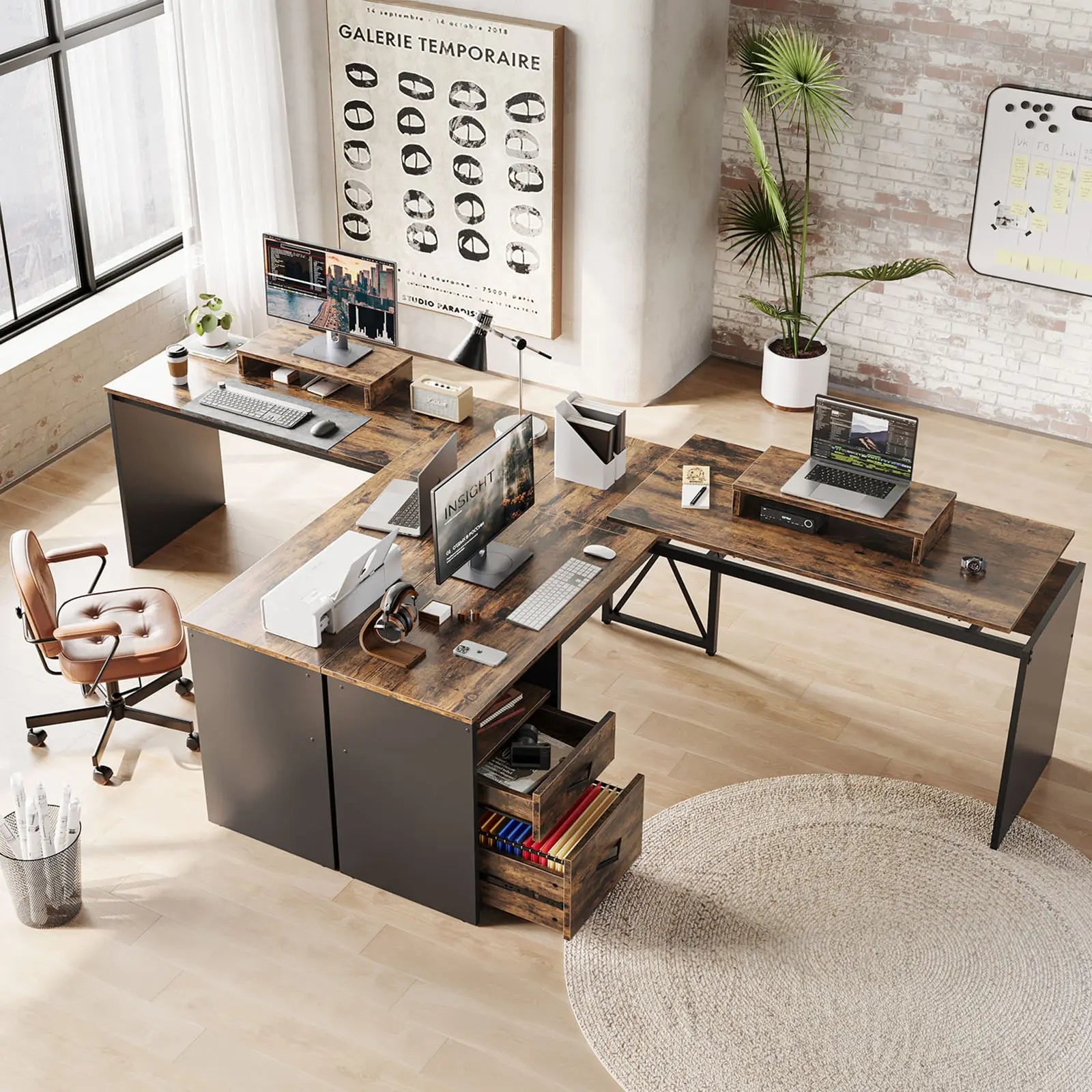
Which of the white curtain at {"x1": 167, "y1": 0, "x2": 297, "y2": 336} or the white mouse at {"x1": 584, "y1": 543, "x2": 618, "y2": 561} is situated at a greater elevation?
the white curtain at {"x1": 167, "y1": 0, "x2": 297, "y2": 336}

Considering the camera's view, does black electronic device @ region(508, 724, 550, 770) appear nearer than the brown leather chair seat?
Yes

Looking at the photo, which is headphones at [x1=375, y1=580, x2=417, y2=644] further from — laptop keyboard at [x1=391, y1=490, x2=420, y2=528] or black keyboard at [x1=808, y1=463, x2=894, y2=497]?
black keyboard at [x1=808, y1=463, x2=894, y2=497]

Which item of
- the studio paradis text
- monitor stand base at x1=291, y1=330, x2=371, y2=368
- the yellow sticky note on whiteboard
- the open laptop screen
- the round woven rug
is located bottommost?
the round woven rug

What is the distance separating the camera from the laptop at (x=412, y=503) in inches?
200

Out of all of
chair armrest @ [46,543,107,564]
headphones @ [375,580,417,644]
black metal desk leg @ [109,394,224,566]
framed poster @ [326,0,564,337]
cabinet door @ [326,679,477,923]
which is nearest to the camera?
cabinet door @ [326,679,477,923]

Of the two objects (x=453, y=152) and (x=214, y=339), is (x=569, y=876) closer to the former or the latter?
(x=214, y=339)

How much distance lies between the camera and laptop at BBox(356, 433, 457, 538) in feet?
16.7

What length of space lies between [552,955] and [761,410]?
3.82m

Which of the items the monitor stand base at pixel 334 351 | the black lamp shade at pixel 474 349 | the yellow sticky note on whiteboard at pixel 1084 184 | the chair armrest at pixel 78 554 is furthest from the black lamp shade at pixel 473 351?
the yellow sticky note on whiteboard at pixel 1084 184

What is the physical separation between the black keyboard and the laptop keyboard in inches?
53.5

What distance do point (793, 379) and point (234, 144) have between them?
308 centimetres

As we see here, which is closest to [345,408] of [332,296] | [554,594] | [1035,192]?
[332,296]

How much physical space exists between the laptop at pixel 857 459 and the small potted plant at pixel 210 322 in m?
2.61

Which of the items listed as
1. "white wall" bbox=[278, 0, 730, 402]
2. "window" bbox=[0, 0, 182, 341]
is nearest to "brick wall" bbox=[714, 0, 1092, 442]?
"white wall" bbox=[278, 0, 730, 402]
